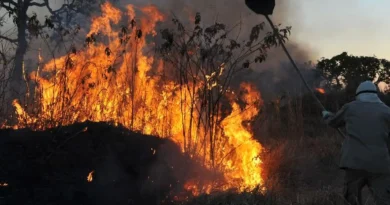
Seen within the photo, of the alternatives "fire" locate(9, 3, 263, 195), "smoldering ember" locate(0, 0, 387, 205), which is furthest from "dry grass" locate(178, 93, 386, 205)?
"fire" locate(9, 3, 263, 195)

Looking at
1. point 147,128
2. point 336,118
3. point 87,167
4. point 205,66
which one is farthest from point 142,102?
point 336,118

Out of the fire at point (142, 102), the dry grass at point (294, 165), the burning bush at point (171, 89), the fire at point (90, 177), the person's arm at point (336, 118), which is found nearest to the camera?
the person's arm at point (336, 118)

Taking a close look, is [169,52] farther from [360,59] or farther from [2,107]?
[360,59]

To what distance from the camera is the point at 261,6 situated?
5223 millimetres

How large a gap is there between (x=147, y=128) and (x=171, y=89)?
0.84 meters

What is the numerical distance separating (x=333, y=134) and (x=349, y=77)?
810 centimetres

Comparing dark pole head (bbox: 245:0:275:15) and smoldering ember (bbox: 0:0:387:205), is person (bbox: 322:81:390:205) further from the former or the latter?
dark pole head (bbox: 245:0:275:15)

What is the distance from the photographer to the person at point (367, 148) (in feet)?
16.6

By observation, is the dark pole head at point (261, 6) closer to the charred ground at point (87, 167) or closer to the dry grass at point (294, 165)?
the dry grass at point (294, 165)

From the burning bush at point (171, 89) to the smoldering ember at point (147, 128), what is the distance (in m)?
0.02

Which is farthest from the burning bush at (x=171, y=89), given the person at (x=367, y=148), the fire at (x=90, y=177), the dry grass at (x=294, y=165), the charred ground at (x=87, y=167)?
the person at (x=367, y=148)

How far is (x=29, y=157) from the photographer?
5.94 metres

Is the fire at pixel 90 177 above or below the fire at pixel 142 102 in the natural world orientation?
below

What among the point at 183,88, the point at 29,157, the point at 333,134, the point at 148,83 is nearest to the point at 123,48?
the point at 148,83
